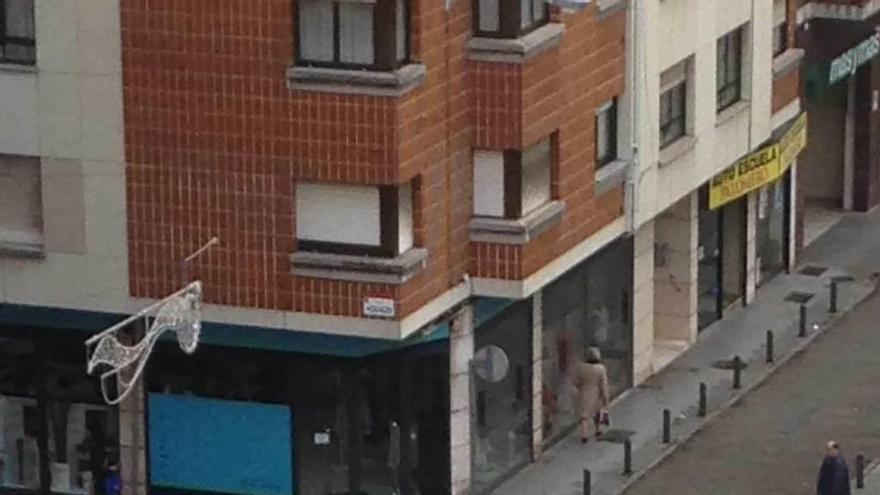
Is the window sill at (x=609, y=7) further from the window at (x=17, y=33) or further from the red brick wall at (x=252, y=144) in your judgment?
the window at (x=17, y=33)

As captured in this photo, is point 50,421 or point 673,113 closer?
point 50,421

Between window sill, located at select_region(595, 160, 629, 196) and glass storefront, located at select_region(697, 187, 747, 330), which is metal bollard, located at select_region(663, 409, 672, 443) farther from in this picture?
glass storefront, located at select_region(697, 187, 747, 330)

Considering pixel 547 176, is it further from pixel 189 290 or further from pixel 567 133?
pixel 189 290

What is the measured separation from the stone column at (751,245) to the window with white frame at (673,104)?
19.1ft

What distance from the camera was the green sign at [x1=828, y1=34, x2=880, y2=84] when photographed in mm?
62312

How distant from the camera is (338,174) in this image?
1715 inches

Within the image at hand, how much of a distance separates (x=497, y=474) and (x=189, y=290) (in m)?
7.26

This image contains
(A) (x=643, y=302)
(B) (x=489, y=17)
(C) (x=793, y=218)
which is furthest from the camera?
(C) (x=793, y=218)

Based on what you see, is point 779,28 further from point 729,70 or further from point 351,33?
point 351,33

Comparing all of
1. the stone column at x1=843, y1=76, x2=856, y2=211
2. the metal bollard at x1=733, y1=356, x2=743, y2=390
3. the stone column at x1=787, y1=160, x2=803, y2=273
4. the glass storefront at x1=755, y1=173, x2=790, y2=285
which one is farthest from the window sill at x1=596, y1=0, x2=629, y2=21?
the stone column at x1=843, y1=76, x2=856, y2=211

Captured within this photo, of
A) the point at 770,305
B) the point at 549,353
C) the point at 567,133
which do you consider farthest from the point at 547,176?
the point at 770,305

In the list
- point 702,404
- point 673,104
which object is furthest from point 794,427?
point 673,104

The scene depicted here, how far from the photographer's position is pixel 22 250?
45.4 meters

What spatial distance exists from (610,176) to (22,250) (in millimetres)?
10169
